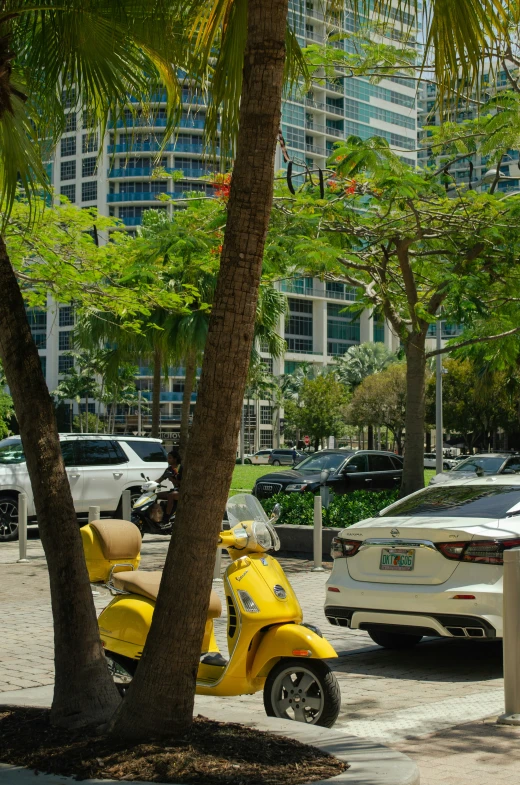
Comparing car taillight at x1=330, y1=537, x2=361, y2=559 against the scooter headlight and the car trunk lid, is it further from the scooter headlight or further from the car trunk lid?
the scooter headlight

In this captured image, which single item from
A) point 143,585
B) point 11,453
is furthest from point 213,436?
point 11,453

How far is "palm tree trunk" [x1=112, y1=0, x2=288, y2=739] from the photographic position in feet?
14.5

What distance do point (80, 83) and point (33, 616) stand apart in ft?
19.7

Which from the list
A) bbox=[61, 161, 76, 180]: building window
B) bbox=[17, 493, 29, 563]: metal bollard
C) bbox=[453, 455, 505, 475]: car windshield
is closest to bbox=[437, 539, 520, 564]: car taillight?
bbox=[17, 493, 29, 563]: metal bollard

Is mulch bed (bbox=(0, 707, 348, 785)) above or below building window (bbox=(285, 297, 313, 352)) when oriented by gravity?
below

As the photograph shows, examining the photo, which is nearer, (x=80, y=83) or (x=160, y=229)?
(x=80, y=83)

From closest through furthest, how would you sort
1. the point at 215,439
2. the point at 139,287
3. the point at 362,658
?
1. the point at 215,439
2. the point at 362,658
3. the point at 139,287

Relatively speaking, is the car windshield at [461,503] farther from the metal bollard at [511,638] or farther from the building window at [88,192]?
the building window at [88,192]

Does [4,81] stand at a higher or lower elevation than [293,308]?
lower

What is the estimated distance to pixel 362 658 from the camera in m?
8.37

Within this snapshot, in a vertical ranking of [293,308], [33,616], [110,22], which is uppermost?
[293,308]

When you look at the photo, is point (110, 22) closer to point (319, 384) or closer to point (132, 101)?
point (132, 101)

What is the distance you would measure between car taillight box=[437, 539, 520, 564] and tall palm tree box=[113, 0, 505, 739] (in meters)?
3.39

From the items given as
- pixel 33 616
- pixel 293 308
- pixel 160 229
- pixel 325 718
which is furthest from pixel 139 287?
pixel 293 308
